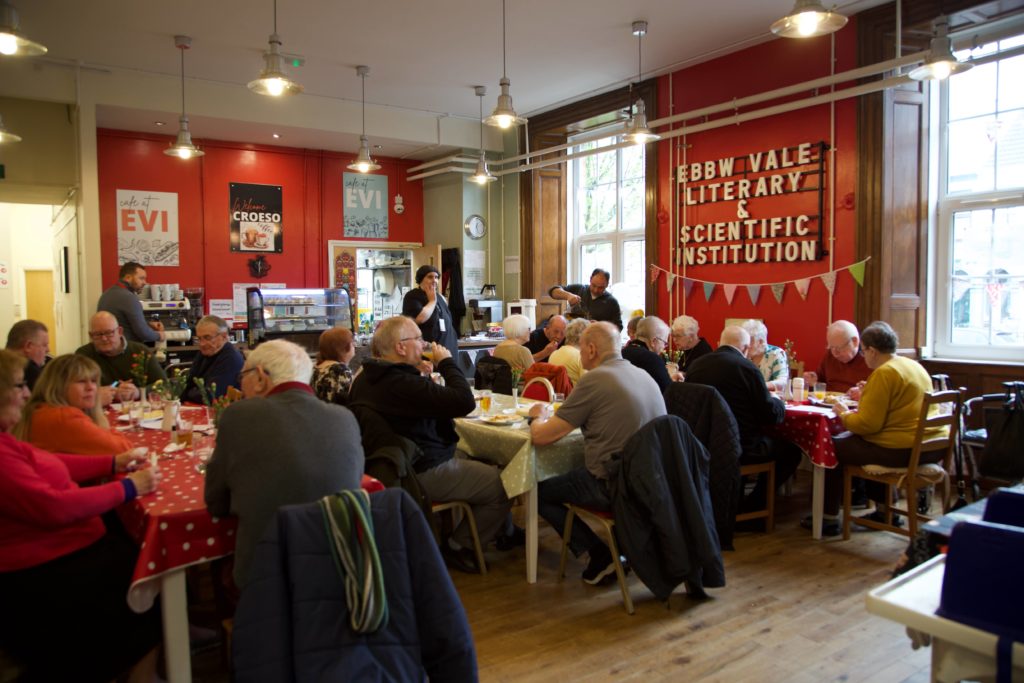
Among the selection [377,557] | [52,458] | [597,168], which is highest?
[597,168]

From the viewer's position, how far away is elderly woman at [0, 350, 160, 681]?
6.81 ft

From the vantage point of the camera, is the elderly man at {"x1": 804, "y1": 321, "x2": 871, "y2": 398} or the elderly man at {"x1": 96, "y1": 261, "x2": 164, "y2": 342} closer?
the elderly man at {"x1": 804, "y1": 321, "x2": 871, "y2": 398}

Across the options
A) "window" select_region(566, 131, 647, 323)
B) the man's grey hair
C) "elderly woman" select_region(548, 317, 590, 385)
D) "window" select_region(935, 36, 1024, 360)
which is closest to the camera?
the man's grey hair

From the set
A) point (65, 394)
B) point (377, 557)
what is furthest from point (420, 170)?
point (377, 557)

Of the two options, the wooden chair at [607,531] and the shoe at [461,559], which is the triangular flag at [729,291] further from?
the shoe at [461,559]

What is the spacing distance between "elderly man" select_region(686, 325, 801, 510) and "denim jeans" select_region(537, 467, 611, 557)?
108 centimetres

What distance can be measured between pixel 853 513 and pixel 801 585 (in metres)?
1.33

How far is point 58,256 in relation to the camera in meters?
8.62

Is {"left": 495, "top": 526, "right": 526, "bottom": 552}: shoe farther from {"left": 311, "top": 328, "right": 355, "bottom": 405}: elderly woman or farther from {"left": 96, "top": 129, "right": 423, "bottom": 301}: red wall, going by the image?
{"left": 96, "top": 129, "right": 423, "bottom": 301}: red wall

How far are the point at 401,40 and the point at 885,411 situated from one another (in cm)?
481

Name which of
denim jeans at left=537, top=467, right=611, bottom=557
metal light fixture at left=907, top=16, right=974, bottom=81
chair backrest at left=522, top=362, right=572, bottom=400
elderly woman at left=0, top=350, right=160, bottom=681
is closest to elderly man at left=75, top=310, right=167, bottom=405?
elderly woman at left=0, top=350, right=160, bottom=681

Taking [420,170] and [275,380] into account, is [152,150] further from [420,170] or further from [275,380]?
[275,380]

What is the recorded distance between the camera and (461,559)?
3.80 meters

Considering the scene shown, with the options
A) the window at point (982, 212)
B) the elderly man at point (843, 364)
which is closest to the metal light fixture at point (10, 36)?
the elderly man at point (843, 364)
